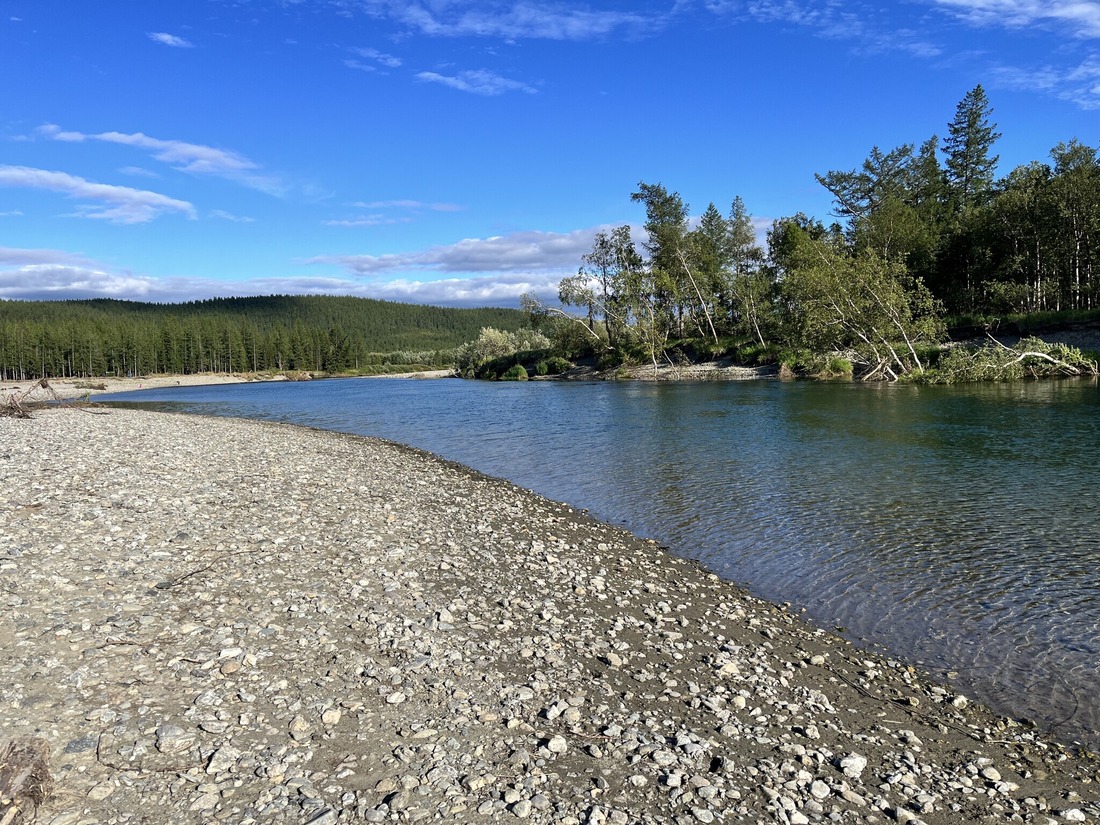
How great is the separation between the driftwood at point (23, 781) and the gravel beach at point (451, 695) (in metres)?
0.14

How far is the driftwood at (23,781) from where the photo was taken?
447cm

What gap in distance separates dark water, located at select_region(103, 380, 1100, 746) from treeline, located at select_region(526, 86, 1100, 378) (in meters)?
17.6

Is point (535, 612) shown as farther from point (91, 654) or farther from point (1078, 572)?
point (1078, 572)

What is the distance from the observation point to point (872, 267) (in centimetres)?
5269

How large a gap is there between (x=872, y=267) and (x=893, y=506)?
4319 cm

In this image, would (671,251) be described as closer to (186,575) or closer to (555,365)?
(555,365)

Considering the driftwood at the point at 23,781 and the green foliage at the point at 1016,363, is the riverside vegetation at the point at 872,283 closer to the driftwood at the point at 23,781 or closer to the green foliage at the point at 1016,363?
the green foliage at the point at 1016,363

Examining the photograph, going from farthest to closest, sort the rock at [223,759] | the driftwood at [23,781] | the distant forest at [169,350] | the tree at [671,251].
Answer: the distant forest at [169,350], the tree at [671,251], the rock at [223,759], the driftwood at [23,781]

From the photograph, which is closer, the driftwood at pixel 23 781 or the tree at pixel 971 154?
the driftwood at pixel 23 781

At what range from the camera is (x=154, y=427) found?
105 feet

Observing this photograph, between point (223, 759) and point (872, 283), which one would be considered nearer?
point (223, 759)

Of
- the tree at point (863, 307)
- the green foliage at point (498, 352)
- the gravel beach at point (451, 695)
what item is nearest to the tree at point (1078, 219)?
the tree at point (863, 307)

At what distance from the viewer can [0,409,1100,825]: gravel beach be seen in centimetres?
511

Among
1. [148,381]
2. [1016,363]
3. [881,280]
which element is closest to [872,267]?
[881,280]
